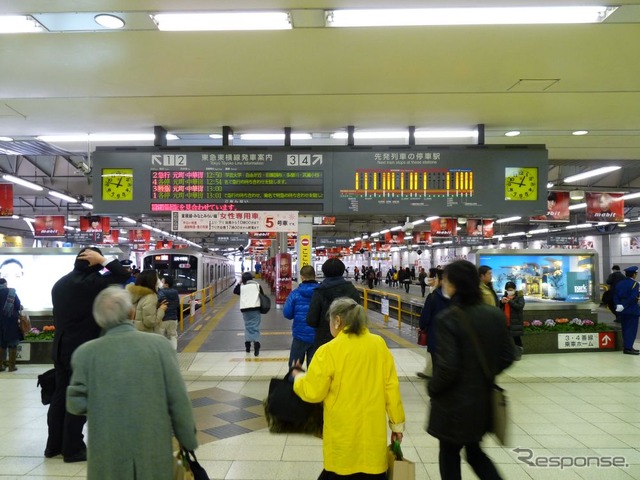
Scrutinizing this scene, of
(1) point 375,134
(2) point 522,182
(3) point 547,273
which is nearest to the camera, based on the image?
(2) point 522,182

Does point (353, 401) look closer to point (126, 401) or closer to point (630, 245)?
point (126, 401)

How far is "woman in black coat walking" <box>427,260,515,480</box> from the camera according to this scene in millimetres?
2752

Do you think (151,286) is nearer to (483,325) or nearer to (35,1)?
(35,1)

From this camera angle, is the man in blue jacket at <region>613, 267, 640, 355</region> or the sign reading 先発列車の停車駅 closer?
the sign reading 先発列車の停車駅

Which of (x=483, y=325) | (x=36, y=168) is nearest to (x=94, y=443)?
(x=483, y=325)

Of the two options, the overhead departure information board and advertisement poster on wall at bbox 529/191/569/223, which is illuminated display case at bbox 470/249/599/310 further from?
advertisement poster on wall at bbox 529/191/569/223

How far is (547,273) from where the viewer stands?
10945 mm

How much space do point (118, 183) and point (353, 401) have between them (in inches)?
201

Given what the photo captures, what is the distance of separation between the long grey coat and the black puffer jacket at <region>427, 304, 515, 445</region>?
4.93ft

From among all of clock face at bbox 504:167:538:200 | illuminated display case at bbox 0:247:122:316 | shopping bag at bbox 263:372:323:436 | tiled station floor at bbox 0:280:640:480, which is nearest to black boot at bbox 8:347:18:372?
tiled station floor at bbox 0:280:640:480

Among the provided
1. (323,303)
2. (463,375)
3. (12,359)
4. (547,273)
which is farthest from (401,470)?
(547,273)

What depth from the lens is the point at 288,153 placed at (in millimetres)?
6480

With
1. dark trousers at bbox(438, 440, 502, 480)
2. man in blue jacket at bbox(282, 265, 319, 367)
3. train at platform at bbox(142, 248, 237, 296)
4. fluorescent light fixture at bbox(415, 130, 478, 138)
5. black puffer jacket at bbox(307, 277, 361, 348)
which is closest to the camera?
dark trousers at bbox(438, 440, 502, 480)

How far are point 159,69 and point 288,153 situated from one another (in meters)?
2.02
